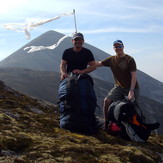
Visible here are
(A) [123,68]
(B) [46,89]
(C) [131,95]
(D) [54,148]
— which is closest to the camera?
(D) [54,148]

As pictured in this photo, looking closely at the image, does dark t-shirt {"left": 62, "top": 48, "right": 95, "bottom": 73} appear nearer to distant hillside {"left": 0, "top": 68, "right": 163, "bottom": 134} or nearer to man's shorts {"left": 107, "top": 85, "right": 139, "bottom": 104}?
man's shorts {"left": 107, "top": 85, "right": 139, "bottom": 104}

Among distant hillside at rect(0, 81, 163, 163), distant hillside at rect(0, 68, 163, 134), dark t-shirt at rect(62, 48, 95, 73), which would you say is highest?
dark t-shirt at rect(62, 48, 95, 73)

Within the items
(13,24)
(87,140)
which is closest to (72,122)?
(87,140)

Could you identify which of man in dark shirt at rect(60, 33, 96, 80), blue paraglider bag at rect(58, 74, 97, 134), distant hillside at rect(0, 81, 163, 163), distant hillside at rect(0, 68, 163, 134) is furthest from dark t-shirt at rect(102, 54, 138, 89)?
distant hillside at rect(0, 68, 163, 134)

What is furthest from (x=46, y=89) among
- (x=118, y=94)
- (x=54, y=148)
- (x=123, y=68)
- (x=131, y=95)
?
(x=54, y=148)

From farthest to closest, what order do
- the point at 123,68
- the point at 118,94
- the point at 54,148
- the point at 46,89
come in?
1. the point at 46,89
2. the point at 118,94
3. the point at 123,68
4. the point at 54,148

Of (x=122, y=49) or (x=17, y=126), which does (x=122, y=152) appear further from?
(x=122, y=49)

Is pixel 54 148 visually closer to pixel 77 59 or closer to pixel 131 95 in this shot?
pixel 131 95

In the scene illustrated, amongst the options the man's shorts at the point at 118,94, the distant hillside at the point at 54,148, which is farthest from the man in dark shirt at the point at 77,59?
the distant hillside at the point at 54,148

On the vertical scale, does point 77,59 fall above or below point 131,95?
above

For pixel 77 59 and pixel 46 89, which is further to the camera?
pixel 46 89

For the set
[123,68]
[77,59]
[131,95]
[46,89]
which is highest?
[77,59]

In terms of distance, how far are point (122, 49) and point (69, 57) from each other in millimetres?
1883

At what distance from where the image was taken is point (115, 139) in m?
7.45
